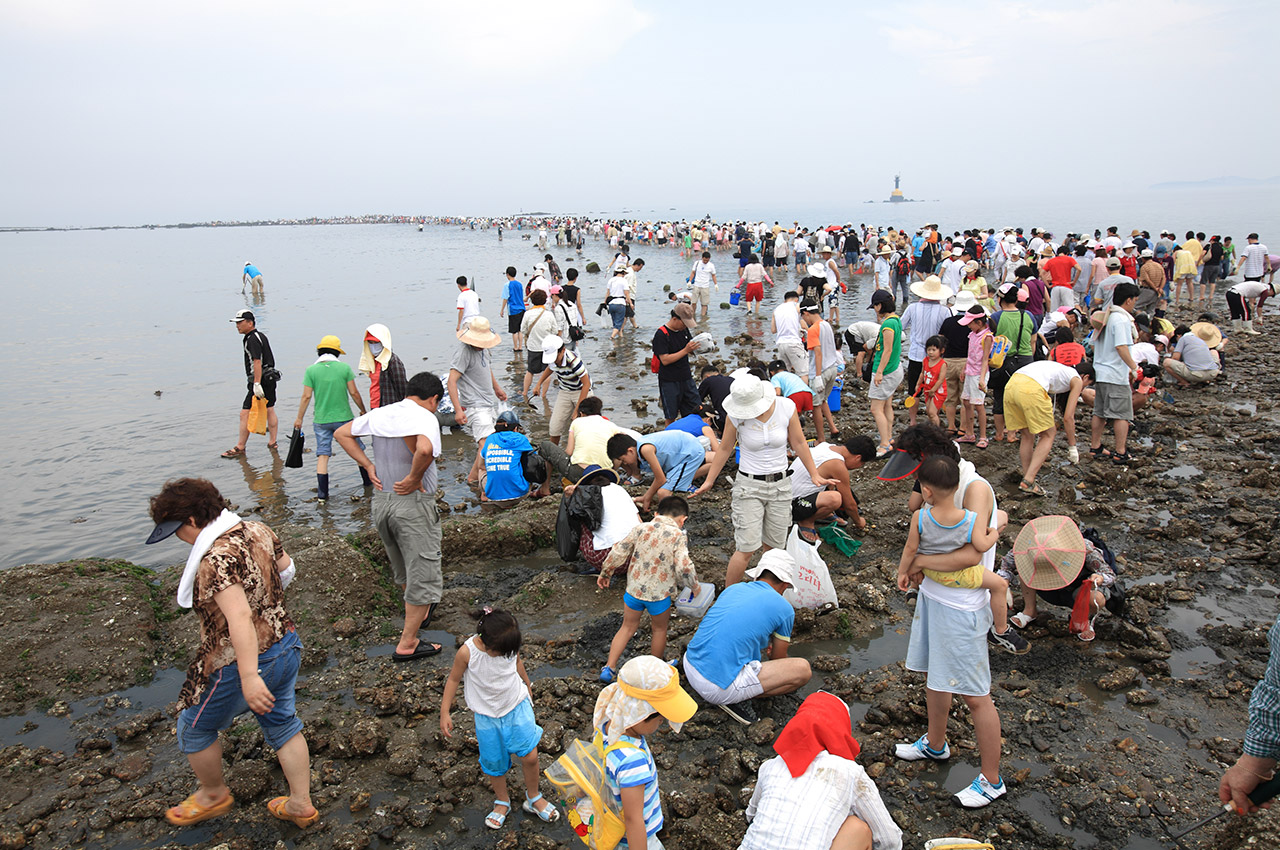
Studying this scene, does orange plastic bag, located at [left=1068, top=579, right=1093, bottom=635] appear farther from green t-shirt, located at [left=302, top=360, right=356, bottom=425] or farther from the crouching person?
green t-shirt, located at [left=302, top=360, right=356, bottom=425]

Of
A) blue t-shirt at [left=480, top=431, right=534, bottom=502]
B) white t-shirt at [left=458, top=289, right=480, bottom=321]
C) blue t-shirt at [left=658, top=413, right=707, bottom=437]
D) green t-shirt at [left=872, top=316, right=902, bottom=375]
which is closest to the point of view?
blue t-shirt at [left=480, top=431, right=534, bottom=502]

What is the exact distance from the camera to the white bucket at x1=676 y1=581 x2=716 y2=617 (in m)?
5.47

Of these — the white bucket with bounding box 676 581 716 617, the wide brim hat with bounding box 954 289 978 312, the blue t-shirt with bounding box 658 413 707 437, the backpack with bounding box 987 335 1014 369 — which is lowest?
the white bucket with bounding box 676 581 716 617

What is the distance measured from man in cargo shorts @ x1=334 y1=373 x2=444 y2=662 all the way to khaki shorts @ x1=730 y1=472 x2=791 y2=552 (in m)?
2.25

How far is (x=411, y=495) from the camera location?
5.16 metres

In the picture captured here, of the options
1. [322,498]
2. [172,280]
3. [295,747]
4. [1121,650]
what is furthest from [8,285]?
[1121,650]

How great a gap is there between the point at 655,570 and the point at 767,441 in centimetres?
139

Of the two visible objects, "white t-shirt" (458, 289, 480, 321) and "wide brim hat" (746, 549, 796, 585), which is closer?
"wide brim hat" (746, 549, 796, 585)

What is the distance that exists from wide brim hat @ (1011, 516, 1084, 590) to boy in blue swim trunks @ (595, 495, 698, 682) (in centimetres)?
232

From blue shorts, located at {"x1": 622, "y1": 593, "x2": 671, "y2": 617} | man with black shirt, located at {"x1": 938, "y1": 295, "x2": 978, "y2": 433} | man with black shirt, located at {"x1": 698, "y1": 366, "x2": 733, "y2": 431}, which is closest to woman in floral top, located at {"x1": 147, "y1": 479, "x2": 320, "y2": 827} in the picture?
blue shorts, located at {"x1": 622, "y1": 593, "x2": 671, "y2": 617}

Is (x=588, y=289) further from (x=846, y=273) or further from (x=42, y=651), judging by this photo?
(x=42, y=651)

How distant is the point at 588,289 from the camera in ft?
95.0

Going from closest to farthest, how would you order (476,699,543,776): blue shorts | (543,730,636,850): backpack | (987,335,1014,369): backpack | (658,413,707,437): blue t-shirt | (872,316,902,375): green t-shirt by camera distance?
(543,730,636,850): backpack, (476,699,543,776): blue shorts, (658,413,707,437): blue t-shirt, (872,316,902,375): green t-shirt, (987,335,1014,369): backpack

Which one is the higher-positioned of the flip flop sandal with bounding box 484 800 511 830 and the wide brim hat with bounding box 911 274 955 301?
the wide brim hat with bounding box 911 274 955 301
